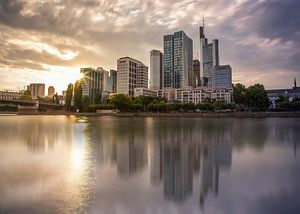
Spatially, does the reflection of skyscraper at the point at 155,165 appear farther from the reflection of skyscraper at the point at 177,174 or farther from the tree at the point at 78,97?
the tree at the point at 78,97

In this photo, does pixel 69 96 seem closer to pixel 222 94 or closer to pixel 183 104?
pixel 183 104

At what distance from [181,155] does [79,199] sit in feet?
25.1

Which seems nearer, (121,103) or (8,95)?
(121,103)

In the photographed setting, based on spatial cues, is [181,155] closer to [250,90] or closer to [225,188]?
[225,188]

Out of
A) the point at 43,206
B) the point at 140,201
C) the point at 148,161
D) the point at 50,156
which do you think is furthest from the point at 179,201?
the point at 50,156

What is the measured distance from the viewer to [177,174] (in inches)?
388

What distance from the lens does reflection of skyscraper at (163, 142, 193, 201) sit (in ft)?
25.5

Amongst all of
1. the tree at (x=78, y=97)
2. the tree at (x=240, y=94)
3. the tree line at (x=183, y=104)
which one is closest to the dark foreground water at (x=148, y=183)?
the tree at (x=240, y=94)

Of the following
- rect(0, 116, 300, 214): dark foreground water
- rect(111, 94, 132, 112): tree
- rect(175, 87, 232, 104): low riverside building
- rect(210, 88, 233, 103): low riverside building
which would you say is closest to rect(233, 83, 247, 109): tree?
rect(111, 94, 132, 112): tree

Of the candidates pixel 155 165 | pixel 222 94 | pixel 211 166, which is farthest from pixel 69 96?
pixel 211 166

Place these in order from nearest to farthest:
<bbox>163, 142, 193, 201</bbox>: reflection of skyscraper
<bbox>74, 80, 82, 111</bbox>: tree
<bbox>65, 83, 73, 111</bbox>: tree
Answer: <bbox>163, 142, 193, 201</bbox>: reflection of skyscraper
<bbox>74, 80, 82, 111</bbox>: tree
<bbox>65, 83, 73, 111</bbox>: tree

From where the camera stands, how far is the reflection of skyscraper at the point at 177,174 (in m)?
7.76

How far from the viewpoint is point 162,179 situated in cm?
910

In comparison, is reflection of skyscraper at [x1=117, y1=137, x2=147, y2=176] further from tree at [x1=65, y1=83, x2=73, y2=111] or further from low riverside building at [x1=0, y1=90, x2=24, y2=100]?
low riverside building at [x1=0, y1=90, x2=24, y2=100]
